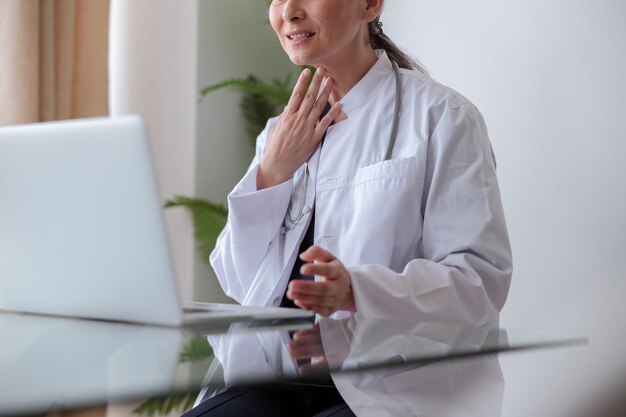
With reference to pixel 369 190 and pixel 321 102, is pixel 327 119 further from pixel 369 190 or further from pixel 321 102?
pixel 369 190

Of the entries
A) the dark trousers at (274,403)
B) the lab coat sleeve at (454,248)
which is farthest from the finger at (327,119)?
the dark trousers at (274,403)

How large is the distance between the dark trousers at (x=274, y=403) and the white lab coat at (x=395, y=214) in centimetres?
20

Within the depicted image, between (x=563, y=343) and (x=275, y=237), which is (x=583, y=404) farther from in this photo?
(x=563, y=343)

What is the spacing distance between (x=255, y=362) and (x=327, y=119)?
2.91 feet

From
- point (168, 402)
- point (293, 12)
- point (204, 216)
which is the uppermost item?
point (293, 12)

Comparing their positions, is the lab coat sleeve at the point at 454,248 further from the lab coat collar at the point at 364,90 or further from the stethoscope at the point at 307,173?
the lab coat collar at the point at 364,90

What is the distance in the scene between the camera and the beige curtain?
8.08ft

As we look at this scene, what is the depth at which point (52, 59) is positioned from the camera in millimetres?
2564

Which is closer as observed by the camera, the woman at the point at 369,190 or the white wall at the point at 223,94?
the woman at the point at 369,190

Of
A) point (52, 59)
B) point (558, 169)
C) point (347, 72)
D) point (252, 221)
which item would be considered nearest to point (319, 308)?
point (252, 221)

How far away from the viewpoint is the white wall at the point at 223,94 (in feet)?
10.1

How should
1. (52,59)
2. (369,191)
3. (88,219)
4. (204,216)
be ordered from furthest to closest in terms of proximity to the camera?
1. (204,216)
2. (52,59)
3. (369,191)
4. (88,219)

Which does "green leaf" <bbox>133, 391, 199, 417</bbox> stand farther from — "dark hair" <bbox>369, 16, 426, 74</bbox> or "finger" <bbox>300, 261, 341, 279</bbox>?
"dark hair" <bbox>369, 16, 426, 74</bbox>

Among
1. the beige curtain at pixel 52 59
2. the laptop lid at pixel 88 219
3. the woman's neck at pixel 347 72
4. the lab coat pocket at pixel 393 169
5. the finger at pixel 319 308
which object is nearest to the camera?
the laptop lid at pixel 88 219
